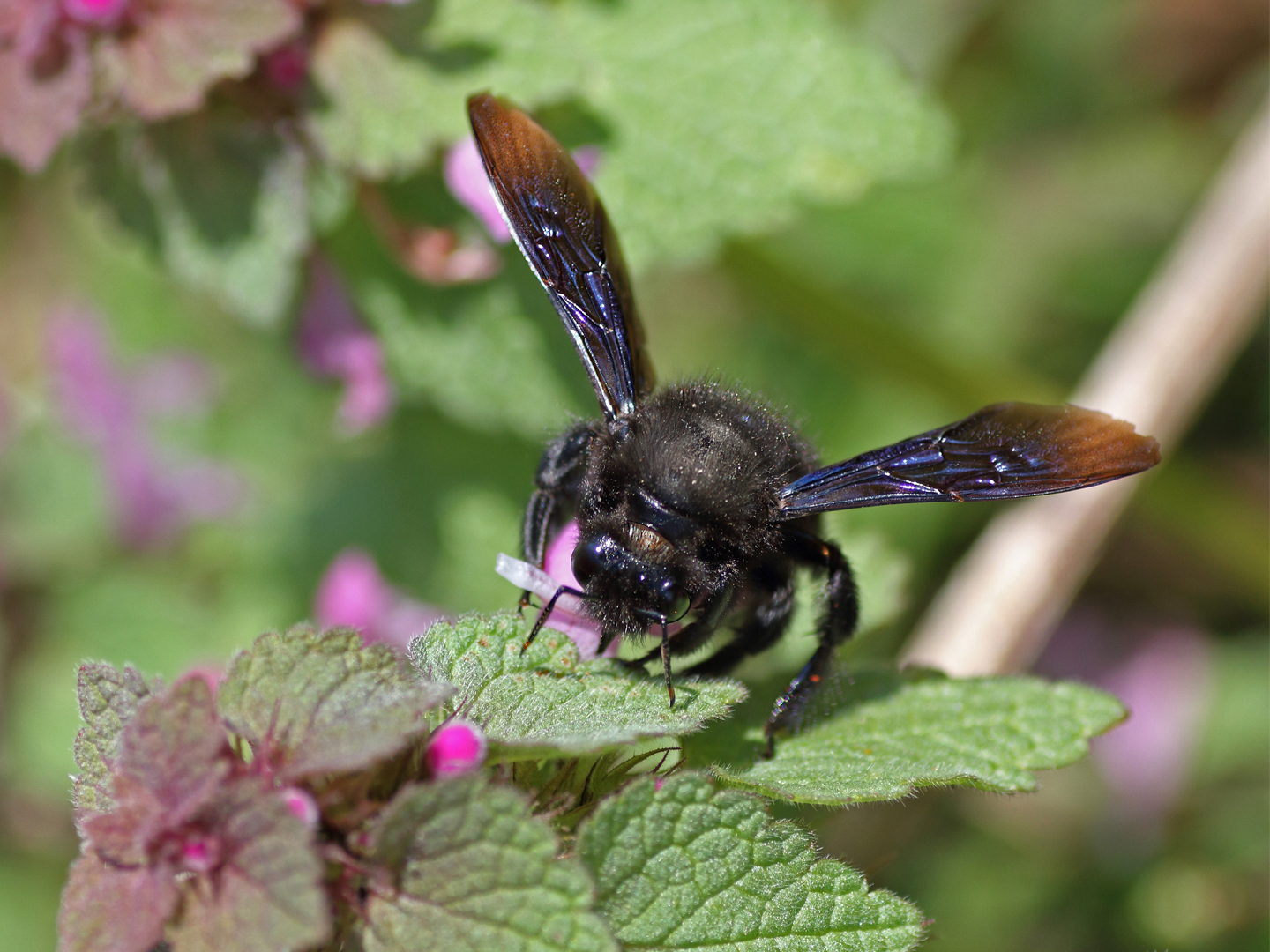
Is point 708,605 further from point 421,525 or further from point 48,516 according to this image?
point 48,516

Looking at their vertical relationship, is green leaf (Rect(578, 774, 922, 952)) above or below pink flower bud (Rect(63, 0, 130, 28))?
below

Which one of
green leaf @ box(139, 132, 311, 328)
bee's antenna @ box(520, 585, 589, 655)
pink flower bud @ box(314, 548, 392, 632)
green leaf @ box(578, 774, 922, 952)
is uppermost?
green leaf @ box(139, 132, 311, 328)

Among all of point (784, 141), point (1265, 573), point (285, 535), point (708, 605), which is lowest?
point (708, 605)

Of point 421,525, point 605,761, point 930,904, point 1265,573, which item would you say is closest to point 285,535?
point 421,525

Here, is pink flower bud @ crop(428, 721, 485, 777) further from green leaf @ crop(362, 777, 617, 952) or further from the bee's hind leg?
the bee's hind leg

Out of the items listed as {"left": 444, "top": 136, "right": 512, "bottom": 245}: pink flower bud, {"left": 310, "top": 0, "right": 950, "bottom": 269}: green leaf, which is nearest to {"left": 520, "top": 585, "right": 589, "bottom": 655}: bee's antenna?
{"left": 444, "top": 136, "right": 512, "bottom": 245}: pink flower bud

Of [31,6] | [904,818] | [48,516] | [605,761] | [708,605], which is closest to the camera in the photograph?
[605,761]

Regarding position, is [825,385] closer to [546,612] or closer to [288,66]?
[288,66]

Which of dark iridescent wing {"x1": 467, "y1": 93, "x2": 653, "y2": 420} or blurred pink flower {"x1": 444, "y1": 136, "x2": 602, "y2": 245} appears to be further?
blurred pink flower {"x1": 444, "y1": 136, "x2": 602, "y2": 245}
